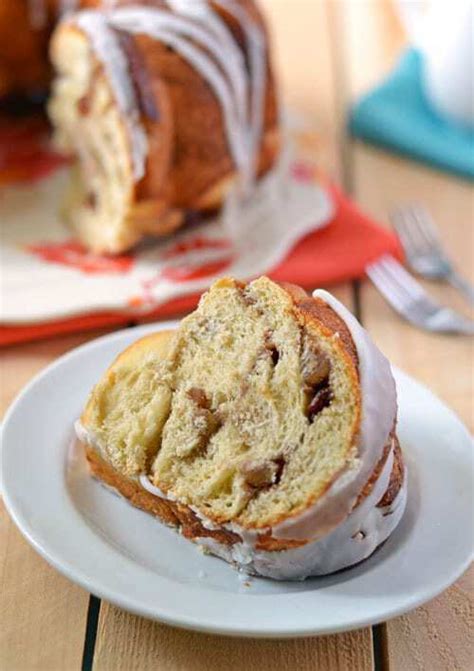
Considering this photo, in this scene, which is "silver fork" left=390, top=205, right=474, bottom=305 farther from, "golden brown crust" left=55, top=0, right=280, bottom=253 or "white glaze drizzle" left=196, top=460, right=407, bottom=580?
"white glaze drizzle" left=196, top=460, right=407, bottom=580

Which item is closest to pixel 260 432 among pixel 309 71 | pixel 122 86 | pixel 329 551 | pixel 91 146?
pixel 329 551

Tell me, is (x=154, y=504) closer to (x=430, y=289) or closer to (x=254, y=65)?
(x=430, y=289)

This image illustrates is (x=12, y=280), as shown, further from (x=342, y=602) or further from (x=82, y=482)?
(x=342, y=602)

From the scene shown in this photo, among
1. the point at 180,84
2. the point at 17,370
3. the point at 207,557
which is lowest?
the point at 17,370

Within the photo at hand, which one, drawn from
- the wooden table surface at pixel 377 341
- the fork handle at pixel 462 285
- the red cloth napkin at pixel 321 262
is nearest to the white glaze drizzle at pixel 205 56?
the red cloth napkin at pixel 321 262

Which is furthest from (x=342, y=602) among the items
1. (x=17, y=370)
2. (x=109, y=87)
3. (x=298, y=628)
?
(x=109, y=87)
